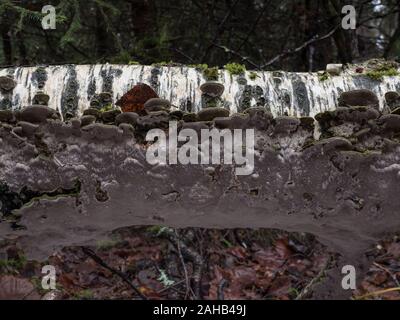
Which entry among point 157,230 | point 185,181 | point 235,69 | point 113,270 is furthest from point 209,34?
point 185,181

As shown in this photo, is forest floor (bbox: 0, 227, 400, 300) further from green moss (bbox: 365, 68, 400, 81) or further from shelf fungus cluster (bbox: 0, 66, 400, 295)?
green moss (bbox: 365, 68, 400, 81)

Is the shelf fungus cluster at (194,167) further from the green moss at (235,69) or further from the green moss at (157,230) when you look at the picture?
the green moss at (157,230)

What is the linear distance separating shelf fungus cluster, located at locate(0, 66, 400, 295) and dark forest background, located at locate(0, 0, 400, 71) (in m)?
2.65

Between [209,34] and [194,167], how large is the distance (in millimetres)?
4132

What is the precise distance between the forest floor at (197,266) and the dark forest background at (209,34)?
2.05 metres

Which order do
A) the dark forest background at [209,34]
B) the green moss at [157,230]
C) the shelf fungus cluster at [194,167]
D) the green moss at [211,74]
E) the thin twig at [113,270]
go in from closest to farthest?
the shelf fungus cluster at [194,167]
the green moss at [211,74]
the thin twig at [113,270]
the dark forest background at [209,34]
the green moss at [157,230]

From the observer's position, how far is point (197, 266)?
5414mm

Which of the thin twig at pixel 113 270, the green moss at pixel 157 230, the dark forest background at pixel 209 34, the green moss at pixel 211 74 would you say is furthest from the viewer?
the green moss at pixel 157 230

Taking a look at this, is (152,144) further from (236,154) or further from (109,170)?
(236,154)

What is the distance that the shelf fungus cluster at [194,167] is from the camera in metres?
2.26

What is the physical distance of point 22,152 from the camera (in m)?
2.30

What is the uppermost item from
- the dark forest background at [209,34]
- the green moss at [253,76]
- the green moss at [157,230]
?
the dark forest background at [209,34]

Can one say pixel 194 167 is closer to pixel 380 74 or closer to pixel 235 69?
pixel 235 69

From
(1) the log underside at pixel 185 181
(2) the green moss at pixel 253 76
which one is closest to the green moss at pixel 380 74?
(1) the log underside at pixel 185 181
